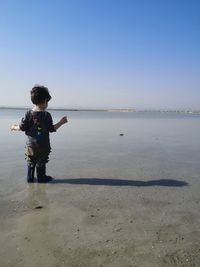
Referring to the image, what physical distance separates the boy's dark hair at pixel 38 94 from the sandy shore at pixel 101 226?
151 centimetres

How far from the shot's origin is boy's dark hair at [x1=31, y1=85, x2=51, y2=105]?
6.02 m

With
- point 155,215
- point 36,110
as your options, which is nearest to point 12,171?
point 36,110

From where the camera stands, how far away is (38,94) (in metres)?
6.03

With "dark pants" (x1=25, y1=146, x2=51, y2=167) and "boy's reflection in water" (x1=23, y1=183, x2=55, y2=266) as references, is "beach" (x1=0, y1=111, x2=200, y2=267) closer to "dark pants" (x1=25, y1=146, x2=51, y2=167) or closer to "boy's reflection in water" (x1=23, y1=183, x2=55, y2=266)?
"boy's reflection in water" (x1=23, y1=183, x2=55, y2=266)

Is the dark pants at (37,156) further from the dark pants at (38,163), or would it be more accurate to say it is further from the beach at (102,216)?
the beach at (102,216)

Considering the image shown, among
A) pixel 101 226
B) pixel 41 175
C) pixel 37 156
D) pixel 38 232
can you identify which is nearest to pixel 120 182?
pixel 41 175

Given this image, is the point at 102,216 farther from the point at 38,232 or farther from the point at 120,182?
the point at 120,182

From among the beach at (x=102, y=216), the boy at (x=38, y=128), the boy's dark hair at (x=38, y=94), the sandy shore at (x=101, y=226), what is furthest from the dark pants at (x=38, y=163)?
the boy's dark hair at (x=38, y=94)

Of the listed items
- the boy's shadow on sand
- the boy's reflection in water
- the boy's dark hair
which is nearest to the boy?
the boy's dark hair

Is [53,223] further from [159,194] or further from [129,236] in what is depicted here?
[159,194]

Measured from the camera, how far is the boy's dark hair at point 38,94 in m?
6.02

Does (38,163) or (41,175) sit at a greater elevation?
(38,163)

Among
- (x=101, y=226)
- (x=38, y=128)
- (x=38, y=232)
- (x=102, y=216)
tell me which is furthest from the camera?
(x=38, y=128)

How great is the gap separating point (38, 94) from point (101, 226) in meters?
3.06
